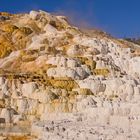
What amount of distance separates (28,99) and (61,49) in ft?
36.4

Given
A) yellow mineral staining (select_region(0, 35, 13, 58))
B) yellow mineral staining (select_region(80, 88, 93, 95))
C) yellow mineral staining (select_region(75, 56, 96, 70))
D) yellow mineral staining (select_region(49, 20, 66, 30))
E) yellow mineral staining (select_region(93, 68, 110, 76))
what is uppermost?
yellow mineral staining (select_region(49, 20, 66, 30))

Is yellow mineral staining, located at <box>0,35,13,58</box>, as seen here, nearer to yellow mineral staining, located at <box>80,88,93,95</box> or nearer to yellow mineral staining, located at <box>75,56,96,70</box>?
yellow mineral staining, located at <box>75,56,96,70</box>

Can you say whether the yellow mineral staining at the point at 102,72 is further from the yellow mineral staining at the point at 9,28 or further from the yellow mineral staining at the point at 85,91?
the yellow mineral staining at the point at 9,28

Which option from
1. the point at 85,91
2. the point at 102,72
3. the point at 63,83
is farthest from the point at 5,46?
the point at 85,91

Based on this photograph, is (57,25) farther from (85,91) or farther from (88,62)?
(85,91)

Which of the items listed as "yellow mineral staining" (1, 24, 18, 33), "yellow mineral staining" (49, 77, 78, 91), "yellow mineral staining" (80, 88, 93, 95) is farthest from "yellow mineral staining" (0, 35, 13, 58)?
"yellow mineral staining" (80, 88, 93, 95)

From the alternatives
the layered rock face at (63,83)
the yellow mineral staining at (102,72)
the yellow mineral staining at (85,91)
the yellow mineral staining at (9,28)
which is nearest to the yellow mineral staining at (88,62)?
the layered rock face at (63,83)

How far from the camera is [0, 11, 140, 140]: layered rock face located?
28758 millimetres

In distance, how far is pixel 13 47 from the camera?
49.3 m

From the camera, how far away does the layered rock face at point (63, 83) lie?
28.8 meters

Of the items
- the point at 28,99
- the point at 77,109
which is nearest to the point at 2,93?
the point at 28,99

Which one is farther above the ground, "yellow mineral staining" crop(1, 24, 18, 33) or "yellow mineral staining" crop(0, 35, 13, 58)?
"yellow mineral staining" crop(1, 24, 18, 33)

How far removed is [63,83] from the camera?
39.4 metres

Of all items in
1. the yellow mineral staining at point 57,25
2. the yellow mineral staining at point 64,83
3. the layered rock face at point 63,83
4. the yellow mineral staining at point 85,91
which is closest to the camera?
the layered rock face at point 63,83
